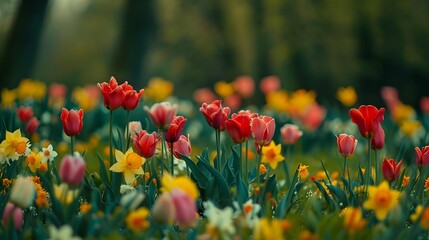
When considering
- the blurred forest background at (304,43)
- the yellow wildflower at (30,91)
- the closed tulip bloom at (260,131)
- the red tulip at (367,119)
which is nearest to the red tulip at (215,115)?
the closed tulip bloom at (260,131)

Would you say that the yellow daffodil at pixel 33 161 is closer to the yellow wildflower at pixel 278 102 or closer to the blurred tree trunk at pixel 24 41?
the yellow wildflower at pixel 278 102

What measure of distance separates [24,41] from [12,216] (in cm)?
590

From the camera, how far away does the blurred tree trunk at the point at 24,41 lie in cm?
728

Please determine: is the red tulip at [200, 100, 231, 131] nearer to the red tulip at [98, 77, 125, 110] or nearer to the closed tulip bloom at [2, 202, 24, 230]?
the red tulip at [98, 77, 125, 110]

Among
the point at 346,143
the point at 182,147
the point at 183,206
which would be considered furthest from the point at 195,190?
Result: the point at 346,143

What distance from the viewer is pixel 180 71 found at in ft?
45.4

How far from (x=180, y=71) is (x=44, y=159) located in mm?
11490

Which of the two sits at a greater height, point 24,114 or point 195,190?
point 24,114

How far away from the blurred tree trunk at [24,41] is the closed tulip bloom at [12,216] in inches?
221

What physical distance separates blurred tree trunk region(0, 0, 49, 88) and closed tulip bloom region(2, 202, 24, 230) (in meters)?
5.62

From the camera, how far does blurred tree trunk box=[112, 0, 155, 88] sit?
8.65 meters

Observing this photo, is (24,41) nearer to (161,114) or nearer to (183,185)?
(161,114)

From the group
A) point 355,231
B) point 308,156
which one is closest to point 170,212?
point 355,231

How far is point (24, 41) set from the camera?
7371 mm
